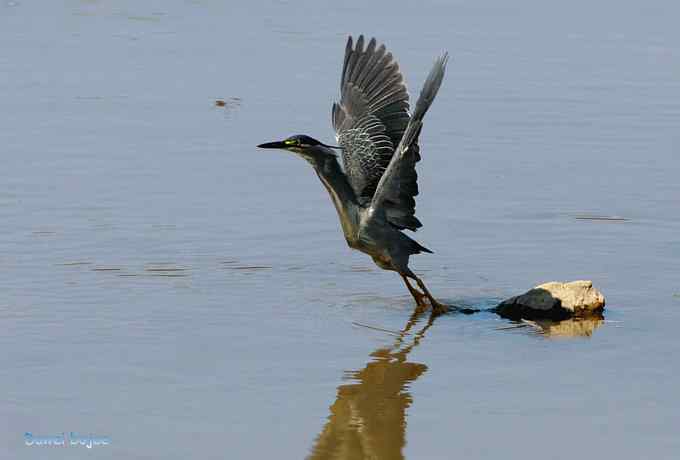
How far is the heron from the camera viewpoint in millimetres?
8227

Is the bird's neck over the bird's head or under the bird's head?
under

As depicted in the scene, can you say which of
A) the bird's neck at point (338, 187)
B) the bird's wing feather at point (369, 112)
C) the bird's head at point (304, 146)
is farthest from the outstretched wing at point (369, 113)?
the bird's head at point (304, 146)

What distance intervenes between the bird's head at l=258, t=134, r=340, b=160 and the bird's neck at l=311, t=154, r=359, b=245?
0.13 feet

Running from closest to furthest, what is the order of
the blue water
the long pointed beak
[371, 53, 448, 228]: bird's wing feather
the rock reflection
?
the blue water
[371, 53, 448, 228]: bird's wing feather
the long pointed beak
the rock reflection

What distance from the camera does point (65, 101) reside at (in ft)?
43.6

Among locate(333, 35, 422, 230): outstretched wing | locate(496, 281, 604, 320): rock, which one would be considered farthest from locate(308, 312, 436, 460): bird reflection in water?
locate(333, 35, 422, 230): outstretched wing

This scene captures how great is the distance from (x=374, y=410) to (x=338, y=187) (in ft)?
6.39

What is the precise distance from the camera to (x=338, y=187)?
8.55 meters

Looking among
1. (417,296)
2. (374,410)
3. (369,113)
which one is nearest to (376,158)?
(369,113)

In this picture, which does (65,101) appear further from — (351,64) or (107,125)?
(351,64)

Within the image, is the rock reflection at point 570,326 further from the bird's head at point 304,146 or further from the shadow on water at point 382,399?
the bird's head at point 304,146

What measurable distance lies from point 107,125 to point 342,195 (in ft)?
14.6

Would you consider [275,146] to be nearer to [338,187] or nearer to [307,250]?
[338,187]

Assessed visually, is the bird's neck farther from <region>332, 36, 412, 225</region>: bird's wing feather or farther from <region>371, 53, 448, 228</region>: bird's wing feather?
<region>332, 36, 412, 225</region>: bird's wing feather
